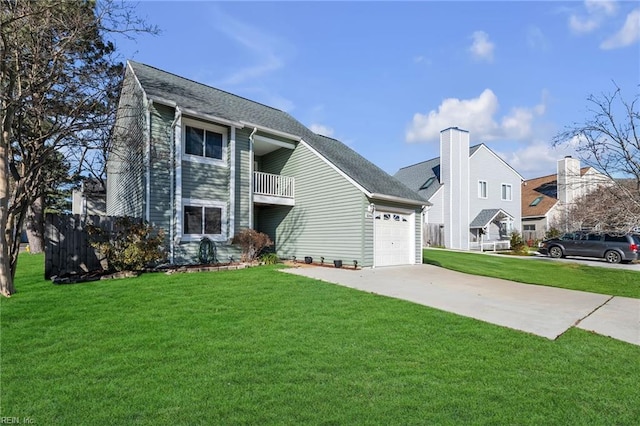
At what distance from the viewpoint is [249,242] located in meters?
13.0

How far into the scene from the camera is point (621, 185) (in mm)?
9477

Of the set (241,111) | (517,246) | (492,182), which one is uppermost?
(241,111)

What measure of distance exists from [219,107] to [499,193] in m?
24.9

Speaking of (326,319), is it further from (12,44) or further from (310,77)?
(310,77)

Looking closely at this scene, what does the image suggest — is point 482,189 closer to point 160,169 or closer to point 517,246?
point 517,246

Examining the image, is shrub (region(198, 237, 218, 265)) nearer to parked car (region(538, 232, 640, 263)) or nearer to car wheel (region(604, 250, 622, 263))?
parked car (region(538, 232, 640, 263))

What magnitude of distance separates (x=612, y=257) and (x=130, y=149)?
25.0 meters

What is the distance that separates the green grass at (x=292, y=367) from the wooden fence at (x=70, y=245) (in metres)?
2.86

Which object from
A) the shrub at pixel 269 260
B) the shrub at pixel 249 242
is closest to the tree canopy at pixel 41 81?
the shrub at pixel 249 242

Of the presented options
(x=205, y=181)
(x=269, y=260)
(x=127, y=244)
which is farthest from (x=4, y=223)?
(x=269, y=260)

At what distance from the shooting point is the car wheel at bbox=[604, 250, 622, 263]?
1891 centimetres

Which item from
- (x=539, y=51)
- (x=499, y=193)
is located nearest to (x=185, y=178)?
(x=539, y=51)

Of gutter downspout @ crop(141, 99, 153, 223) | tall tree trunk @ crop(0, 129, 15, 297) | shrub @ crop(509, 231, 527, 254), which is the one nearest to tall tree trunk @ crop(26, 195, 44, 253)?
gutter downspout @ crop(141, 99, 153, 223)

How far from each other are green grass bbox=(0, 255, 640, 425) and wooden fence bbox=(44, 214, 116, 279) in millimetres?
2858
